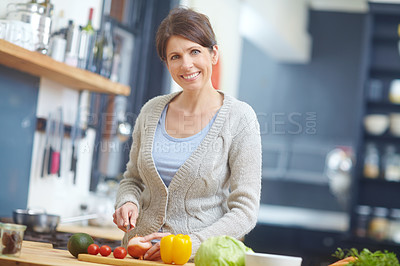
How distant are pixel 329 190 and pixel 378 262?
801 cm

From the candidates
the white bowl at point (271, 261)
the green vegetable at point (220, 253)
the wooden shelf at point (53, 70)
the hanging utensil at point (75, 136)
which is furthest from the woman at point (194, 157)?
the hanging utensil at point (75, 136)

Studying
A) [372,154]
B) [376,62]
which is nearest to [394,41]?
[376,62]

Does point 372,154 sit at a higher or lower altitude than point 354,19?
lower

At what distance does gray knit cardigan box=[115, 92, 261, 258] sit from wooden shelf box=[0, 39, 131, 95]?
0.77m

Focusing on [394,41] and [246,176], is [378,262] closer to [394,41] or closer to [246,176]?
[246,176]

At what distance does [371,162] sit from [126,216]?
4.82 meters

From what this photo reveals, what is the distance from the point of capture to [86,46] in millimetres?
3012

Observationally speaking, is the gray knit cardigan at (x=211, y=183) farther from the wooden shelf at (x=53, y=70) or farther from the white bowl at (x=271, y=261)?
the wooden shelf at (x=53, y=70)

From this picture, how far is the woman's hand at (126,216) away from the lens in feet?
5.84

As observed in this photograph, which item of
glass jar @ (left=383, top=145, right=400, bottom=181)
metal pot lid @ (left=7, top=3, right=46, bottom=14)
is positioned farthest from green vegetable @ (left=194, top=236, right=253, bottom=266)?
glass jar @ (left=383, top=145, right=400, bottom=181)

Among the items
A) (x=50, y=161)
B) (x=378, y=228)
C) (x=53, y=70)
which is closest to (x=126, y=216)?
(x=53, y=70)

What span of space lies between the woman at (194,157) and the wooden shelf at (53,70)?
75 cm

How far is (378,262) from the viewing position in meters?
1.31

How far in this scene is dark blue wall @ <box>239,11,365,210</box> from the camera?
30.2ft
